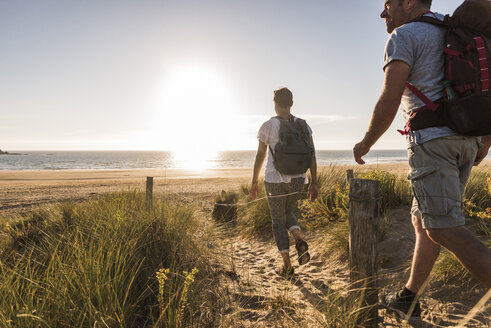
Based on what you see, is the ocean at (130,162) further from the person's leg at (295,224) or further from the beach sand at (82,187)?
the person's leg at (295,224)

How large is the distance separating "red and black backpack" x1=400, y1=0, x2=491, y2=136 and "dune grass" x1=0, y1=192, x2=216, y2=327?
161 centimetres

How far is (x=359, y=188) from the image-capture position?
188 cm

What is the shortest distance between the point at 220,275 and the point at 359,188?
2.09 m

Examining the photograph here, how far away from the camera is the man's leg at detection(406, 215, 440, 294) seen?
Result: 1990mm

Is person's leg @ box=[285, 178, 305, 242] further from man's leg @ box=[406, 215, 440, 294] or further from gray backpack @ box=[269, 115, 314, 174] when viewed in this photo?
man's leg @ box=[406, 215, 440, 294]

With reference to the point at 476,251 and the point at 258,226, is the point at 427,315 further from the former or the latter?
the point at 258,226

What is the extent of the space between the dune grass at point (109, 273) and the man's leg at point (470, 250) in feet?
4.65

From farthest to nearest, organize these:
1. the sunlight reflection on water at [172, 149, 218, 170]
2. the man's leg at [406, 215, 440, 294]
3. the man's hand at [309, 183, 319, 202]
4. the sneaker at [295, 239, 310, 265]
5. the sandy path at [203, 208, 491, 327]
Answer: the sunlight reflection on water at [172, 149, 218, 170], the man's hand at [309, 183, 319, 202], the sneaker at [295, 239, 310, 265], the sandy path at [203, 208, 491, 327], the man's leg at [406, 215, 440, 294]

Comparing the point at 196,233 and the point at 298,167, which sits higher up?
the point at 298,167

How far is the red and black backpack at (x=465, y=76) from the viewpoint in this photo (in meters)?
1.51

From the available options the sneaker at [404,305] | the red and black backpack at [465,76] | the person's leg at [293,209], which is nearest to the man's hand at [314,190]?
the person's leg at [293,209]

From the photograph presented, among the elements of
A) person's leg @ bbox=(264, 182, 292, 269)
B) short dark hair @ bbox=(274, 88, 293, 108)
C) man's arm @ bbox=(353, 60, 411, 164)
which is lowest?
person's leg @ bbox=(264, 182, 292, 269)

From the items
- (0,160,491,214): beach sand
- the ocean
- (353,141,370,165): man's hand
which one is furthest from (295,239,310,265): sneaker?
the ocean

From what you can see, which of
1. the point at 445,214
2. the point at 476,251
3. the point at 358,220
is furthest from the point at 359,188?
the point at 476,251
